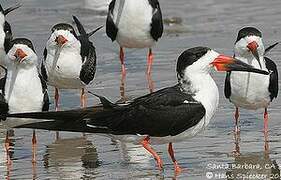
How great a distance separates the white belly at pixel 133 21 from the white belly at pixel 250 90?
2880 mm

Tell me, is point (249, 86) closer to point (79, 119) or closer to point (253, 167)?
point (253, 167)

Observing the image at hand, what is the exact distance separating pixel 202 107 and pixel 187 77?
34 cm

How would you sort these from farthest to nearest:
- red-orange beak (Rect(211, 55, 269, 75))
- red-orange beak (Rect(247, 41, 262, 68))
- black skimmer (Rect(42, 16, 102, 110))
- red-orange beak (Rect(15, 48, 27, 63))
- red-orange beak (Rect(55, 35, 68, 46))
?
1. black skimmer (Rect(42, 16, 102, 110))
2. red-orange beak (Rect(55, 35, 68, 46))
3. red-orange beak (Rect(247, 41, 262, 68))
4. red-orange beak (Rect(15, 48, 27, 63))
5. red-orange beak (Rect(211, 55, 269, 75))

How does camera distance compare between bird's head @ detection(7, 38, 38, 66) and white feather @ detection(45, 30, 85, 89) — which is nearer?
bird's head @ detection(7, 38, 38, 66)

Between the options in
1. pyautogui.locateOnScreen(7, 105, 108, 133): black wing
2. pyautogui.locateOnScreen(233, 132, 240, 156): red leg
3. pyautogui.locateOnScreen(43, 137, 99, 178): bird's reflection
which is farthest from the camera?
pyautogui.locateOnScreen(233, 132, 240, 156): red leg

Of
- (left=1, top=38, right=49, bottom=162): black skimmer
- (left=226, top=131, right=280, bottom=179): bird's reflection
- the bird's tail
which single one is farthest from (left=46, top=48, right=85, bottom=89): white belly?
the bird's tail

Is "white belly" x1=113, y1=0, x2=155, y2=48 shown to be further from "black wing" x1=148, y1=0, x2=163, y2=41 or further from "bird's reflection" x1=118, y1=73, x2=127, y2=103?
"bird's reflection" x1=118, y1=73, x2=127, y2=103

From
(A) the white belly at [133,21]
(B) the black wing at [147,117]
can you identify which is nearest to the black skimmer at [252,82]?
(B) the black wing at [147,117]

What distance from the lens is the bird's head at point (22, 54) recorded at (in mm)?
9680

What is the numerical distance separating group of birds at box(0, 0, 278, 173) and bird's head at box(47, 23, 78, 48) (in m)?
0.01

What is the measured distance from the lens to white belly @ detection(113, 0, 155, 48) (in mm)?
12805

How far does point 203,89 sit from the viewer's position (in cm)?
848

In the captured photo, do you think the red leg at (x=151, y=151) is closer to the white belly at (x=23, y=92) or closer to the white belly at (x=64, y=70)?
the white belly at (x=23, y=92)

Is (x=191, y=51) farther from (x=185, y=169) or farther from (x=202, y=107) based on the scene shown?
(x=185, y=169)
